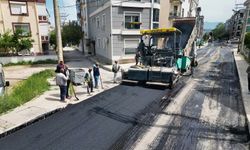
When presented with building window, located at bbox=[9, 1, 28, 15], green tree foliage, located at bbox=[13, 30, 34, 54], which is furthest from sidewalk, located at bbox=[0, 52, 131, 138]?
building window, located at bbox=[9, 1, 28, 15]

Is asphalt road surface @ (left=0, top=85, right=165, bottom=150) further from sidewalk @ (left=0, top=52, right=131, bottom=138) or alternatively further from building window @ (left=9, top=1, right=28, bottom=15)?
building window @ (left=9, top=1, right=28, bottom=15)

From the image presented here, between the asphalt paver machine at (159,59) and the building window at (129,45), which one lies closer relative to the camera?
the asphalt paver machine at (159,59)

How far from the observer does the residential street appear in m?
5.27

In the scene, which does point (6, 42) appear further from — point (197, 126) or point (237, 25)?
point (237, 25)

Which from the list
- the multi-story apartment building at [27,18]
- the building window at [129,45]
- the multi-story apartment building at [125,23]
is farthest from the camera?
the multi-story apartment building at [27,18]

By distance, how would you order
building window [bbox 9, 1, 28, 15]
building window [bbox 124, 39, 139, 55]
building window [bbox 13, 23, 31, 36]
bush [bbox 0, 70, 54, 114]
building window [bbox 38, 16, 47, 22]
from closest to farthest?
1. bush [bbox 0, 70, 54, 114]
2. building window [bbox 124, 39, 139, 55]
3. building window [bbox 9, 1, 28, 15]
4. building window [bbox 13, 23, 31, 36]
5. building window [bbox 38, 16, 47, 22]

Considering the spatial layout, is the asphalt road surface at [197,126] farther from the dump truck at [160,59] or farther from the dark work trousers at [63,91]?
the dark work trousers at [63,91]

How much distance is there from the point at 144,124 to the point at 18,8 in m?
26.5

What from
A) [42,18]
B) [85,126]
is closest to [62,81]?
[85,126]

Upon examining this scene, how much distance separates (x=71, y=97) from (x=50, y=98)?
3.39 ft

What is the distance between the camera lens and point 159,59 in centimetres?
1147

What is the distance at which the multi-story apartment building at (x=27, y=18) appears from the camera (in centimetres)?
2469

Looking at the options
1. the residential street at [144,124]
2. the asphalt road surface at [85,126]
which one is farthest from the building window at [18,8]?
the asphalt road surface at [85,126]

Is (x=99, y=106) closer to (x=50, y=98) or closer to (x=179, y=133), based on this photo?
(x=50, y=98)
